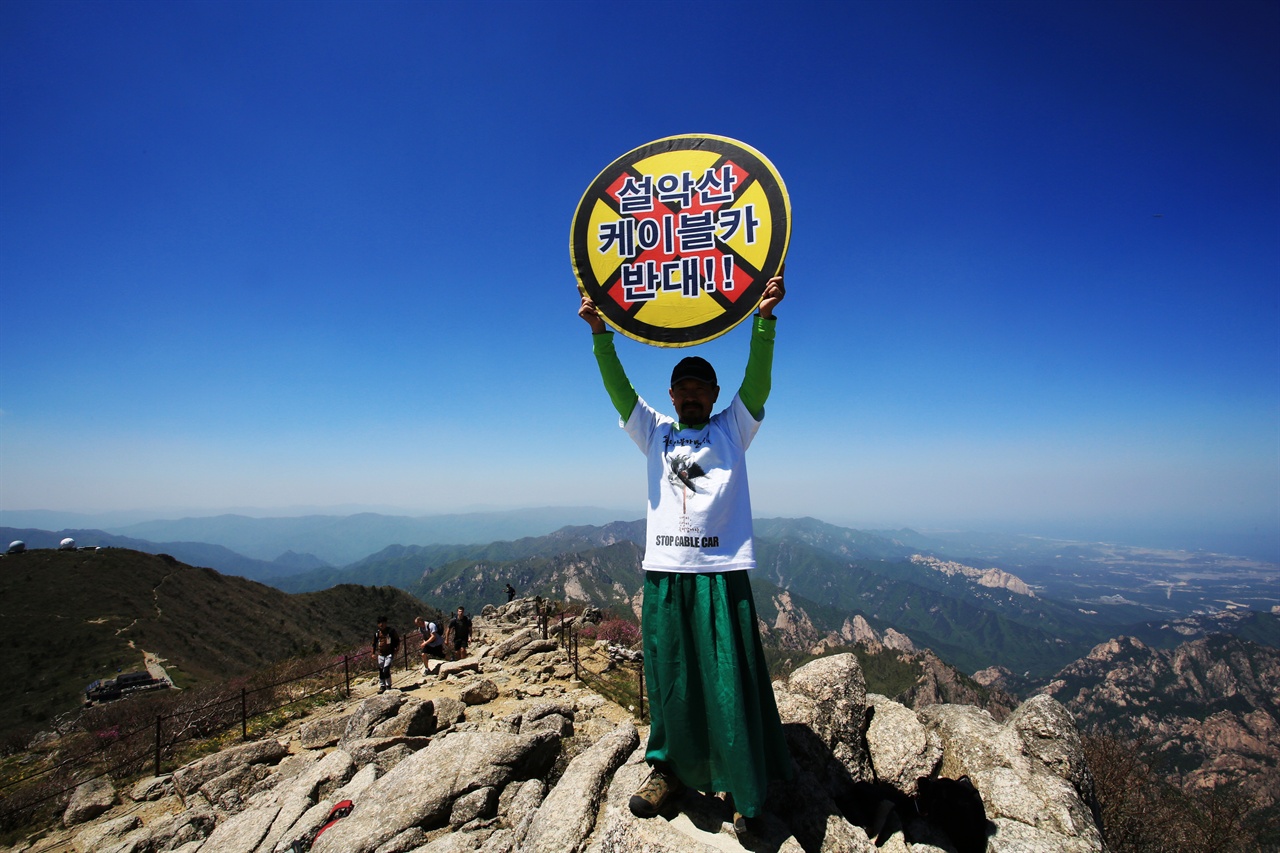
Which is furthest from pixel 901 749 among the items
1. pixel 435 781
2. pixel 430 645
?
pixel 430 645

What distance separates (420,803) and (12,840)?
29.8ft

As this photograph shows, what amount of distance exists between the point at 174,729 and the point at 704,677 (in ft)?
49.7

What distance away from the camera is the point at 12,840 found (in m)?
8.14

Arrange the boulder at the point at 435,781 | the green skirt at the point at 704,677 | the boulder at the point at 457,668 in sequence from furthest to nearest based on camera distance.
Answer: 1. the boulder at the point at 457,668
2. the boulder at the point at 435,781
3. the green skirt at the point at 704,677

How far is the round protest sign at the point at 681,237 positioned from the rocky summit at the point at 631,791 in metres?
4.02

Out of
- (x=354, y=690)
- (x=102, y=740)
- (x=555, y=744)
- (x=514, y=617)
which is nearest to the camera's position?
(x=555, y=744)

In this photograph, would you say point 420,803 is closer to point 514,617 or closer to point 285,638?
point 514,617

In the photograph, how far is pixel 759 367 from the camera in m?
4.12

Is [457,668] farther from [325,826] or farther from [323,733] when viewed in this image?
[325,826]

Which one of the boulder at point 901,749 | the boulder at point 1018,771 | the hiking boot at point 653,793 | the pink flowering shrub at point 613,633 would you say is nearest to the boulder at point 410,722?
the hiking boot at point 653,793

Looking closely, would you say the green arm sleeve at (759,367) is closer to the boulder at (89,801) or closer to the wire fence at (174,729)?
the wire fence at (174,729)

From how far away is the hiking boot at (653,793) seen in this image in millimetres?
3803

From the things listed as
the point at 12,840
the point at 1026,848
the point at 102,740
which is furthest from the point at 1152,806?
the point at 102,740

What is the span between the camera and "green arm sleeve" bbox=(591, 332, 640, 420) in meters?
4.41
